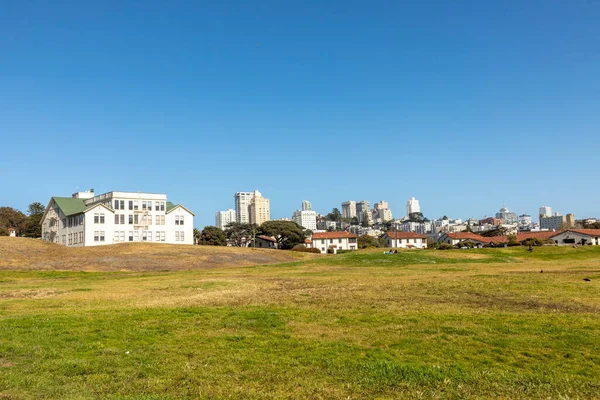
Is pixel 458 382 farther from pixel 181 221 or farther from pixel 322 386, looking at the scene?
pixel 181 221

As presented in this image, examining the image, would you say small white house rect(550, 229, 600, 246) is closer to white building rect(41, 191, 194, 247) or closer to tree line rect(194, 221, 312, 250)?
tree line rect(194, 221, 312, 250)

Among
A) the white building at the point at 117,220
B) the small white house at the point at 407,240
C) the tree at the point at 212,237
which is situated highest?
the white building at the point at 117,220

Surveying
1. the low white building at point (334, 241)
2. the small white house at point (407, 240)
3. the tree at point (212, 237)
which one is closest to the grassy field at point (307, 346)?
the tree at point (212, 237)

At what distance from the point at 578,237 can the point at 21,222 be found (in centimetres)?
14838

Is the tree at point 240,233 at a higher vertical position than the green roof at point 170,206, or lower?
lower

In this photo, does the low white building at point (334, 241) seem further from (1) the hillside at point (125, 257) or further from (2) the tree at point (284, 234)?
(1) the hillside at point (125, 257)

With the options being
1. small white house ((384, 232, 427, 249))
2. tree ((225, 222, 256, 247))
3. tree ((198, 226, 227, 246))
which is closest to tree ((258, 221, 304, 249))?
tree ((225, 222, 256, 247))

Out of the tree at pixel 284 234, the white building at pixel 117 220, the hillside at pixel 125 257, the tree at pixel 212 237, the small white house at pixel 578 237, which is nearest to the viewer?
the hillside at pixel 125 257

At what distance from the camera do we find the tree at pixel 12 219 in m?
129

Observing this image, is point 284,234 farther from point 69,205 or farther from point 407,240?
point 69,205

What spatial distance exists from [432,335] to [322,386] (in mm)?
5692

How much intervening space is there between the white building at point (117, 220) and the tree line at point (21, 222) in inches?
918

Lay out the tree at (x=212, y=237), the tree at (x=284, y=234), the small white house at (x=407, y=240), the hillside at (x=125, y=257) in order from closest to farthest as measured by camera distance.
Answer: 1. the hillside at (x=125, y=257)
2. the tree at (x=284, y=234)
3. the tree at (x=212, y=237)
4. the small white house at (x=407, y=240)

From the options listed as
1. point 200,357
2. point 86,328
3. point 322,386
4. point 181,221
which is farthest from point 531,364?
point 181,221
